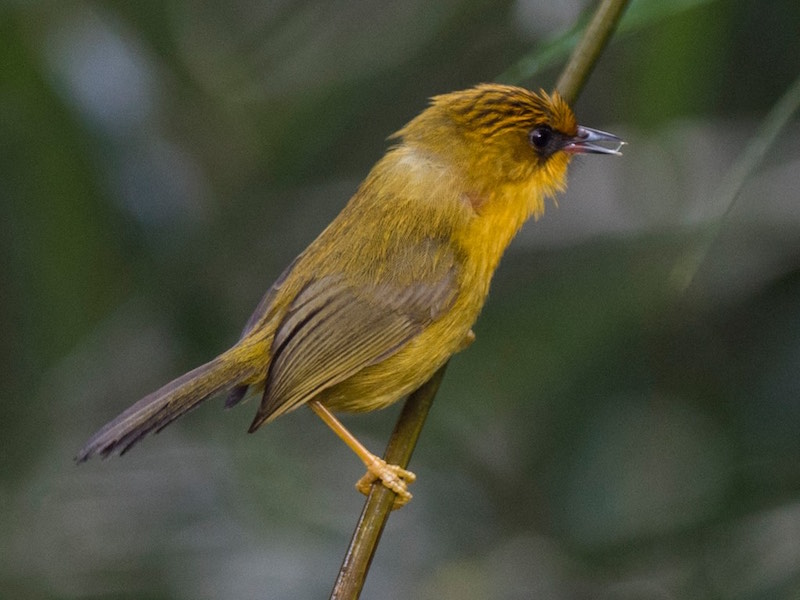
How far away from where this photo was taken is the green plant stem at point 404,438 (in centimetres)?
232

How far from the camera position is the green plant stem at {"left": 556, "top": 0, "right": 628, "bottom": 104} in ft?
8.23

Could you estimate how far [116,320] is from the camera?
439 cm

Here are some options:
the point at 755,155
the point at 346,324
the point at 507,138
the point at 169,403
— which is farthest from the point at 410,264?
the point at 755,155

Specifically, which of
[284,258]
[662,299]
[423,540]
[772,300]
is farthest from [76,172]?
[772,300]

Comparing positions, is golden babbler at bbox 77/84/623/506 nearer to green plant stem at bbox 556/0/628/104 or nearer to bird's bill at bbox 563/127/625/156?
bird's bill at bbox 563/127/625/156

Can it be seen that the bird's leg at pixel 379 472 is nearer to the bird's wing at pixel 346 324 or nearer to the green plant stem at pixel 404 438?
the green plant stem at pixel 404 438

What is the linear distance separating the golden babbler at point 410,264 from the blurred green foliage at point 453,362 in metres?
0.39

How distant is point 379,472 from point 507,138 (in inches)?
39.8

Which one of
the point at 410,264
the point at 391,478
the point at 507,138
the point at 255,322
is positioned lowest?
the point at 391,478

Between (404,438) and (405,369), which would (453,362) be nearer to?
(405,369)

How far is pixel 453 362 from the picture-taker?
14.2 feet

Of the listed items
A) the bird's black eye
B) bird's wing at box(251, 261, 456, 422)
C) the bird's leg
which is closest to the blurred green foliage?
the bird's black eye

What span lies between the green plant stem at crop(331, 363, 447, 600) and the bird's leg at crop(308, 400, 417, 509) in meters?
0.03

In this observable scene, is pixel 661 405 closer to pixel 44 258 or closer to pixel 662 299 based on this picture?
pixel 662 299
